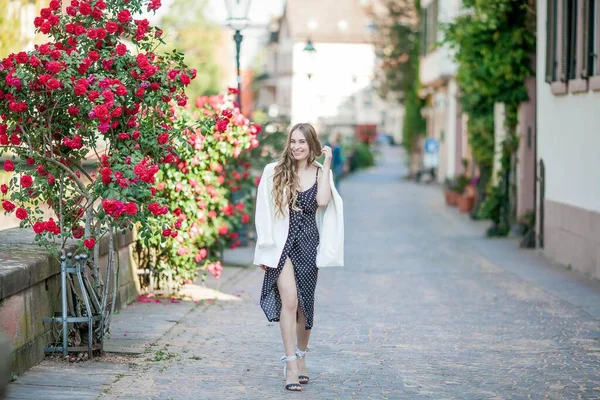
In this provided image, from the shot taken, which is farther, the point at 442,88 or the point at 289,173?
the point at 442,88

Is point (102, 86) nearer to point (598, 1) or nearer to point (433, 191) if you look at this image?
point (598, 1)

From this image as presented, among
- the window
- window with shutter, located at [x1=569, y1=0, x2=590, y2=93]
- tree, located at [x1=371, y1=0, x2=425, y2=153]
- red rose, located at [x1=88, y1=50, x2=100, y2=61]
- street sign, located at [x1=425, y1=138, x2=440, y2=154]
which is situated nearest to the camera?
red rose, located at [x1=88, y1=50, x2=100, y2=61]

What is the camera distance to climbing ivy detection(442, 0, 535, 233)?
2070cm

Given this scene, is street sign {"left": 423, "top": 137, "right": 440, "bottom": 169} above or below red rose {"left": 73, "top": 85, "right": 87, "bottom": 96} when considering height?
below

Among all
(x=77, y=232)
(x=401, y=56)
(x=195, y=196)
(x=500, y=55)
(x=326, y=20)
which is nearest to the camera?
(x=77, y=232)

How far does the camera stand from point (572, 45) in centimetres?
1692

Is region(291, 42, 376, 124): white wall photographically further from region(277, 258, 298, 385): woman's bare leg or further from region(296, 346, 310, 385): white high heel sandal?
region(277, 258, 298, 385): woman's bare leg

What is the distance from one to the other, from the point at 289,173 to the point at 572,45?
405 inches

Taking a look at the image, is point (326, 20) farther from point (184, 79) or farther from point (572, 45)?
point (184, 79)

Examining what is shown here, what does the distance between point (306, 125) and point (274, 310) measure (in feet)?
4.11

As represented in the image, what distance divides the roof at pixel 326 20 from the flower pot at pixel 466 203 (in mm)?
69563

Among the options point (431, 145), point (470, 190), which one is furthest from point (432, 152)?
point (470, 190)

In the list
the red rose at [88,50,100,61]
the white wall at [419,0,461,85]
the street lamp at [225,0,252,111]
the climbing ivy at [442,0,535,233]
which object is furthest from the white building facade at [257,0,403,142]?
the red rose at [88,50,100,61]

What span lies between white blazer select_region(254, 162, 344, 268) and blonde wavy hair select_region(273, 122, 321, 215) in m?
0.05
